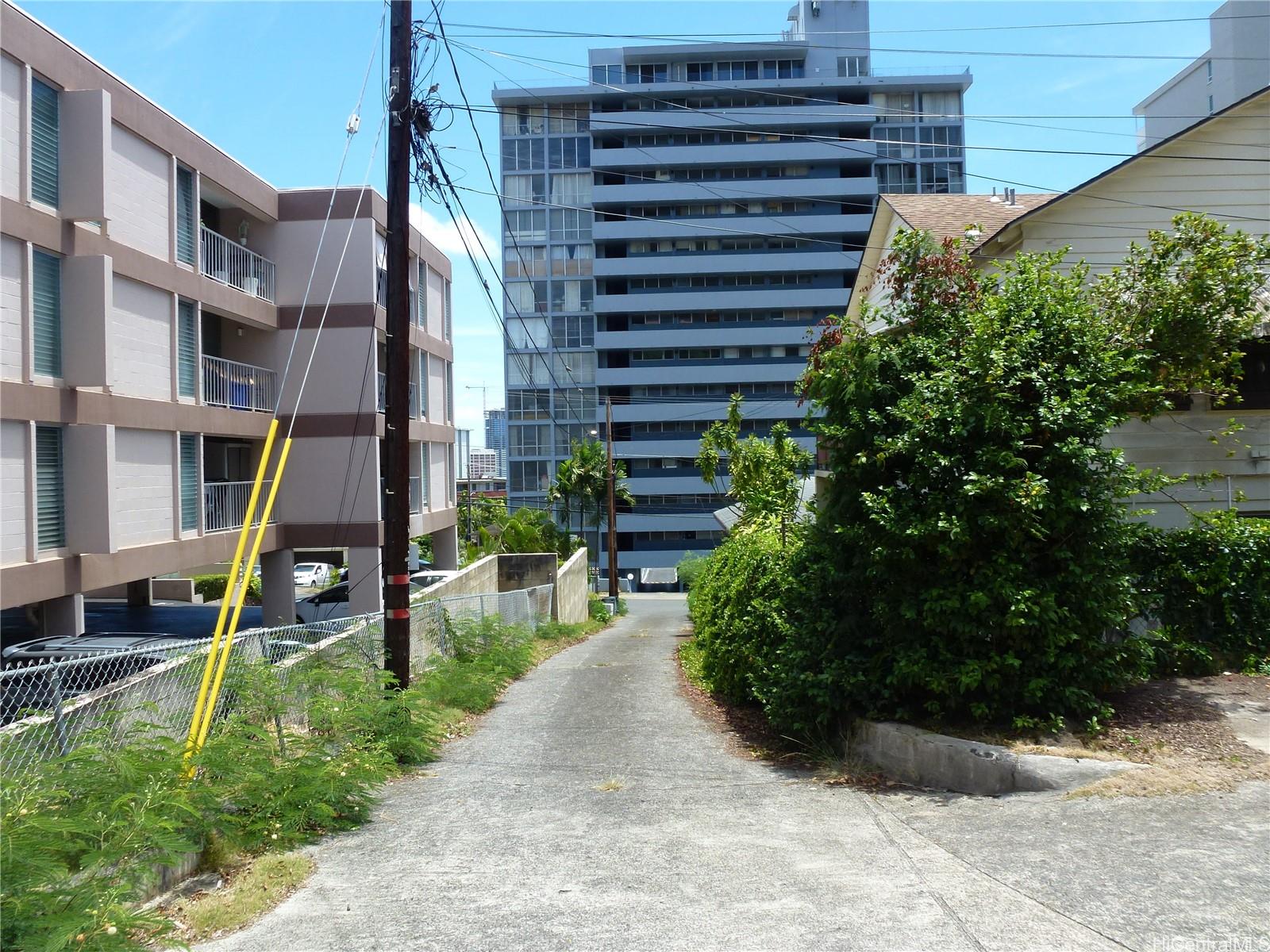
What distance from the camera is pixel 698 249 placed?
6888 centimetres

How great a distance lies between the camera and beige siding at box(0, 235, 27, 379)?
41.0 feet

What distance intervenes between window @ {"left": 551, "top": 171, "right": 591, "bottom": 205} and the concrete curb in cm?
6768

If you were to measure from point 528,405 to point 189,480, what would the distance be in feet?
180

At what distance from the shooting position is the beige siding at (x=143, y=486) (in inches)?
606

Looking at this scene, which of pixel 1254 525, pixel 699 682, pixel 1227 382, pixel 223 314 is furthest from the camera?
pixel 223 314

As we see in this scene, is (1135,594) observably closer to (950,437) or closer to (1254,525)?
(1254,525)

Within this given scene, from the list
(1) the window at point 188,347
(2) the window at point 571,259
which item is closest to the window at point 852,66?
(2) the window at point 571,259

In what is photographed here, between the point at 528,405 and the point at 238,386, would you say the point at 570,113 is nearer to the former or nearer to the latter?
the point at 528,405

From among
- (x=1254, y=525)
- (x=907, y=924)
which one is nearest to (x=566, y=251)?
(x=1254, y=525)

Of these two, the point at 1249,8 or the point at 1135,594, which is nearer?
the point at 1135,594

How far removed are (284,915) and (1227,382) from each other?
12.0m

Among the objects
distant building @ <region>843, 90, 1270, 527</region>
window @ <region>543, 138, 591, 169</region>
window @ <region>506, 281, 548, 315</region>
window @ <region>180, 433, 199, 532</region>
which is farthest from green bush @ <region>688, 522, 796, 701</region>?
window @ <region>543, 138, 591, 169</region>

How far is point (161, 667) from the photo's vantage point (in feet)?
27.6

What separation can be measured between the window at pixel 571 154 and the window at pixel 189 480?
59653mm
